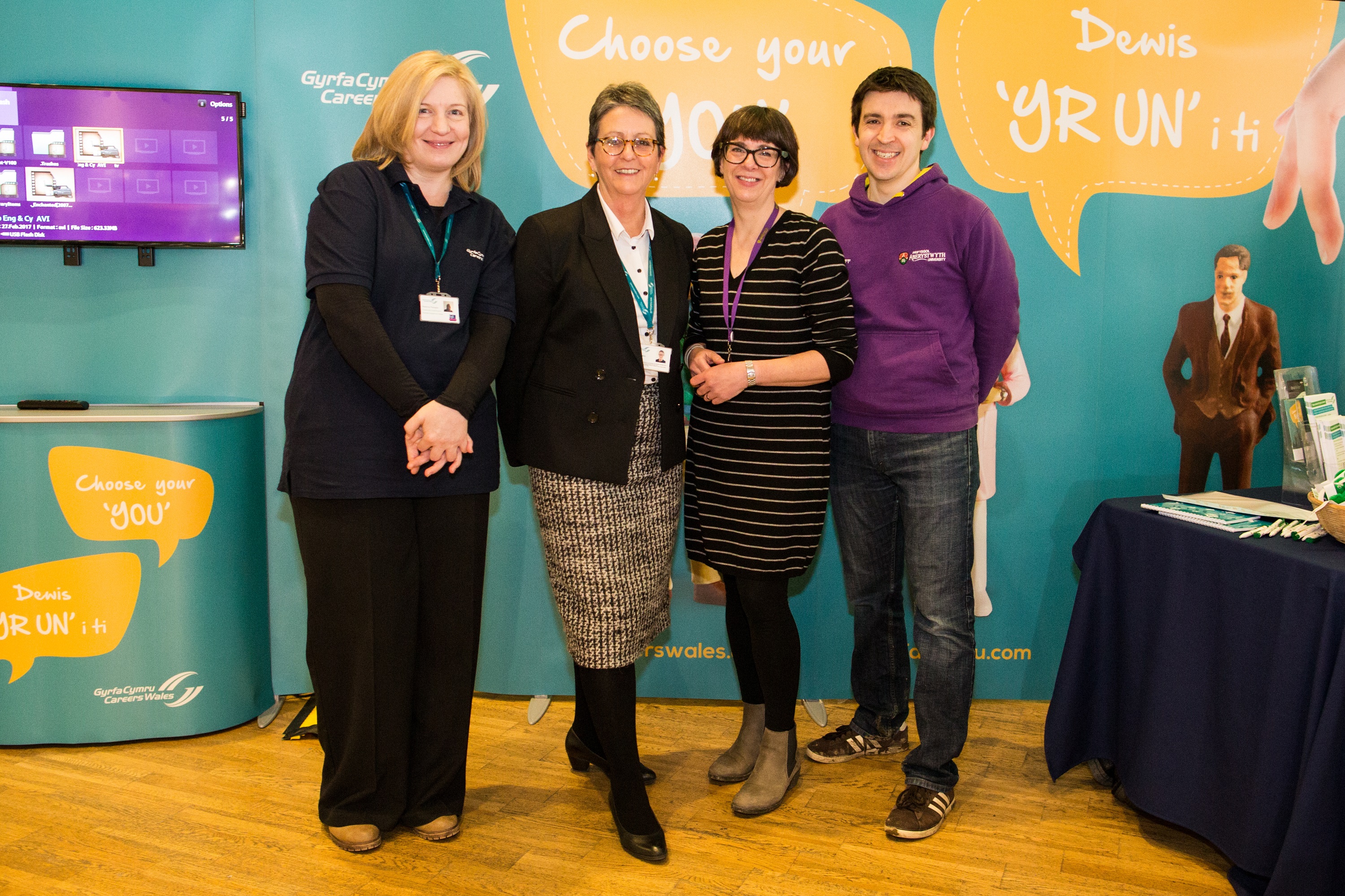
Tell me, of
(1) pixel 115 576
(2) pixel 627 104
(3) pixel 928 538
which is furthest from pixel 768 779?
(1) pixel 115 576

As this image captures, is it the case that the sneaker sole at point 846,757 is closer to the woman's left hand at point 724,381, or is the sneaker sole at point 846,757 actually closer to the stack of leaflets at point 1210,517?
the stack of leaflets at point 1210,517

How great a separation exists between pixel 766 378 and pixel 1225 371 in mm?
1879

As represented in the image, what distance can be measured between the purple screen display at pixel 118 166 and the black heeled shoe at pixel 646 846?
2178 millimetres

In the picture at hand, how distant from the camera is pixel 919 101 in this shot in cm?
221

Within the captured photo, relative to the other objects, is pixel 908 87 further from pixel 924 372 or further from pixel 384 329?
pixel 384 329

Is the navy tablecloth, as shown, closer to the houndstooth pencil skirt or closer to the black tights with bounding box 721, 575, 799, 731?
the black tights with bounding box 721, 575, 799, 731

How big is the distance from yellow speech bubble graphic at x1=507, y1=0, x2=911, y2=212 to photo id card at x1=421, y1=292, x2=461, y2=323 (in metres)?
1.05

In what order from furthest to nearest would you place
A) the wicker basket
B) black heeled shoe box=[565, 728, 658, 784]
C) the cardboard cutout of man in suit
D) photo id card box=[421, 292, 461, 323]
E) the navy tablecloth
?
the cardboard cutout of man in suit < black heeled shoe box=[565, 728, 658, 784] < photo id card box=[421, 292, 461, 323] < the wicker basket < the navy tablecloth

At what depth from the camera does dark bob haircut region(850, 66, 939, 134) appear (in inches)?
86.5

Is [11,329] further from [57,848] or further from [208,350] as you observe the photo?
[57,848]

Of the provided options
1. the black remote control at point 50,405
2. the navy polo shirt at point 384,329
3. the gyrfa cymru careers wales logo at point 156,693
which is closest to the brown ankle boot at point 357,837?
the navy polo shirt at point 384,329

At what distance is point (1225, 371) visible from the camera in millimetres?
2990

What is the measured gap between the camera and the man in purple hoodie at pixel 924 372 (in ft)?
7.27

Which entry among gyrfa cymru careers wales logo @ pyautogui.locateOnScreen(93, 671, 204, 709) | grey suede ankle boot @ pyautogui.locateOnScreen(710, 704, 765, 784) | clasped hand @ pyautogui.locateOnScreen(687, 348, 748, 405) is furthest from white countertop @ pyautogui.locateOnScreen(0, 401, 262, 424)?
grey suede ankle boot @ pyautogui.locateOnScreen(710, 704, 765, 784)
